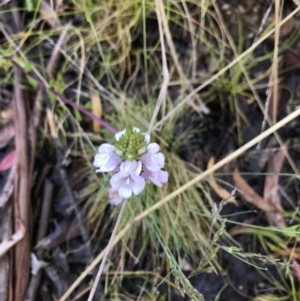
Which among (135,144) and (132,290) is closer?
(135,144)

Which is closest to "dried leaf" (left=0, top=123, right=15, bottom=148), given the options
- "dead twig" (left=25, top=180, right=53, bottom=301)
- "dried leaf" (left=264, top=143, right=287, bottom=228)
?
"dead twig" (left=25, top=180, right=53, bottom=301)

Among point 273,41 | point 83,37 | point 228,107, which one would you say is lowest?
point 228,107

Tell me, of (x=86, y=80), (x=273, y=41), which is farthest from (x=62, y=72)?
(x=273, y=41)

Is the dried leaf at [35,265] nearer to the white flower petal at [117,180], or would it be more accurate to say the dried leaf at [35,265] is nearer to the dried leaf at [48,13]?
the white flower petal at [117,180]

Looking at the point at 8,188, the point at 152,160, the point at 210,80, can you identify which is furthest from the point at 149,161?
the point at 8,188

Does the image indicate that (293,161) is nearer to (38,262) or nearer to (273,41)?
(273,41)

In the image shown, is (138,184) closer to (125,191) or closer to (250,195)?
(125,191)
